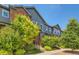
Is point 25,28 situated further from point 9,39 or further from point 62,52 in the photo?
point 62,52

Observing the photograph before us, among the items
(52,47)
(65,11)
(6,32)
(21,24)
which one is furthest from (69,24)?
(6,32)

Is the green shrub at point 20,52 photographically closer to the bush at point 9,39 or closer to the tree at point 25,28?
the bush at point 9,39

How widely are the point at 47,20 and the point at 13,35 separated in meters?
0.61

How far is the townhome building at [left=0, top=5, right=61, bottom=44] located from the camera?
157 inches

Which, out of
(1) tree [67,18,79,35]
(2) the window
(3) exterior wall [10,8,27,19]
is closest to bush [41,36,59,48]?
(1) tree [67,18,79,35]

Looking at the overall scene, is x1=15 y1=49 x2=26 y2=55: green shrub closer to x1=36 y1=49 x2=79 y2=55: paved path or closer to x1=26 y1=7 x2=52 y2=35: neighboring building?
x1=36 y1=49 x2=79 y2=55: paved path

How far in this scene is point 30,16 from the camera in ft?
13.3

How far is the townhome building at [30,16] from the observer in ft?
13.1

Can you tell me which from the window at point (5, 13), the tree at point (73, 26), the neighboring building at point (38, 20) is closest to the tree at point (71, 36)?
the tree at point (73, 26)

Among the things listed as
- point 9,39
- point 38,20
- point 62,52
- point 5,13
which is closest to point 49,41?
point 62,52
